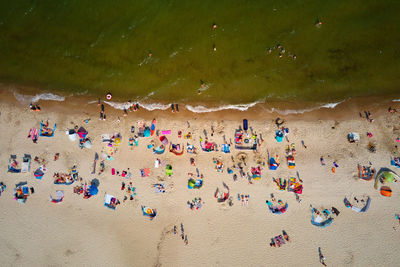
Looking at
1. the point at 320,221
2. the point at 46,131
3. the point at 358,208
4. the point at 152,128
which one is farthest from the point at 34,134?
the point at 358,208

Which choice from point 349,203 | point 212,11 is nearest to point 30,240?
point 212,11

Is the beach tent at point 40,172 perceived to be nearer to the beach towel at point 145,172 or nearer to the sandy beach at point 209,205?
the sandy beach at point 209,205

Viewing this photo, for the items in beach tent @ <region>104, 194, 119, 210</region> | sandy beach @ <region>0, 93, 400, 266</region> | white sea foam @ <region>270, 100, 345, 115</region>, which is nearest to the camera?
sandy beach @ <region>0, 93, 400, 266</region>

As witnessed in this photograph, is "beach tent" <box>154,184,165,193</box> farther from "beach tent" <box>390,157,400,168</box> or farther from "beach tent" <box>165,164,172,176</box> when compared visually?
"beach tent" <box>390,157,400,168</box>

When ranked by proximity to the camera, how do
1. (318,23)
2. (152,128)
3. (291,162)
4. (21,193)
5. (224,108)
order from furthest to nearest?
1. (318,23)
2. (224,108)
3. (152,128)
4. (21,193)
5. (291,162)

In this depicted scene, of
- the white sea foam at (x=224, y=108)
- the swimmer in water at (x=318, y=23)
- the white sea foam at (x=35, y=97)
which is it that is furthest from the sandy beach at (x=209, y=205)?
the swimmer in water at (x=318, y=23)

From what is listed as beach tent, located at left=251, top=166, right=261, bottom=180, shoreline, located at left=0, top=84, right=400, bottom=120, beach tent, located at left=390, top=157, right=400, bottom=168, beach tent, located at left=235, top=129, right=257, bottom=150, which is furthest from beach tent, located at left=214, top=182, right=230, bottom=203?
beach tent, located at left=390, top=157, right=400, bottom=168

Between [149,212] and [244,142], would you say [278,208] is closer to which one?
[244,142]
